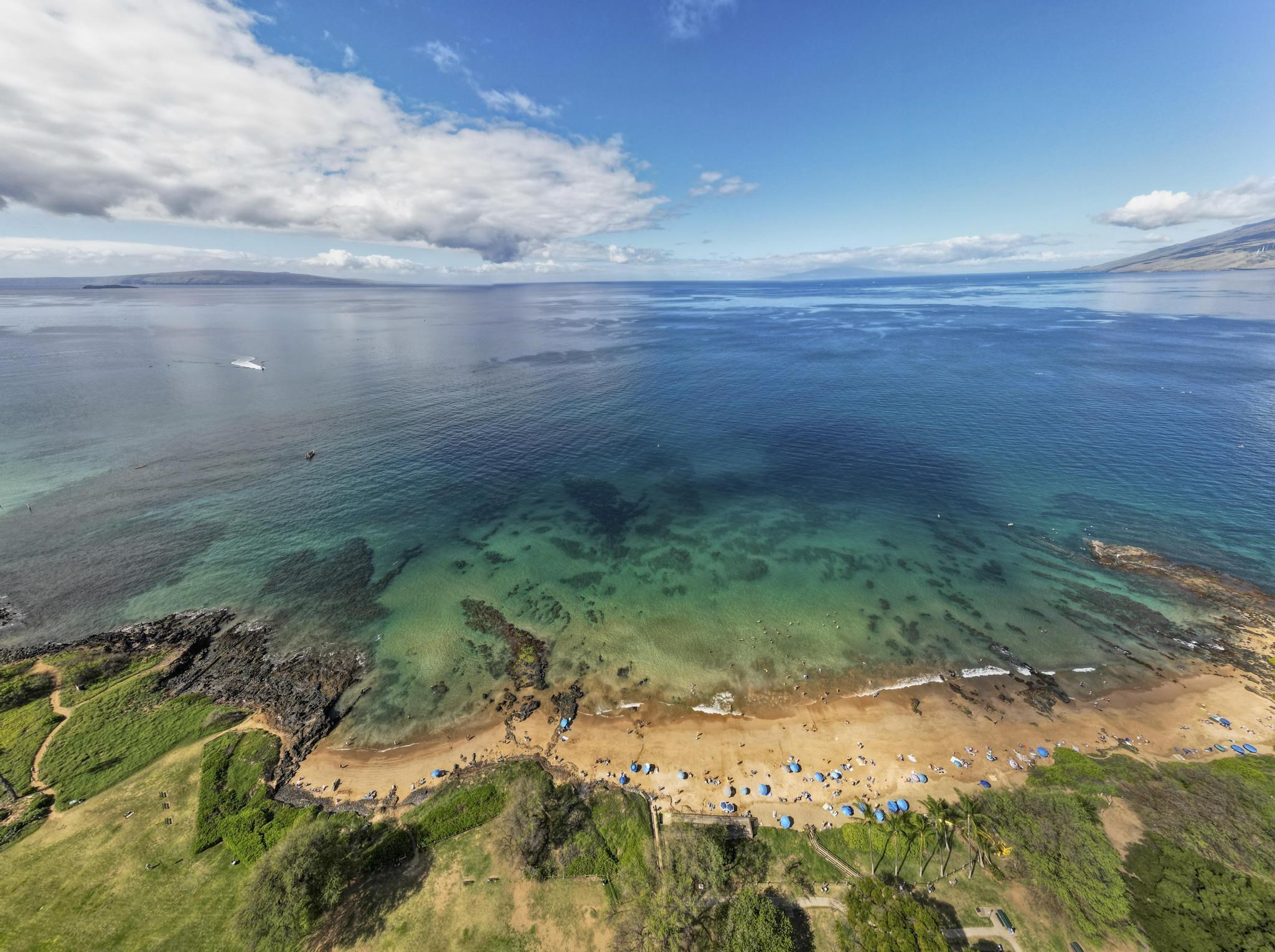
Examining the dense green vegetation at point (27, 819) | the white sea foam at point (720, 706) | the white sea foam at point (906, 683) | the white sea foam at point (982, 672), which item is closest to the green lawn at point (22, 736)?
the dense green vegetation at point (27, 819)

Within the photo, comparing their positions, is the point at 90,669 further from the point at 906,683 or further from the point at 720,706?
the point at 906,683

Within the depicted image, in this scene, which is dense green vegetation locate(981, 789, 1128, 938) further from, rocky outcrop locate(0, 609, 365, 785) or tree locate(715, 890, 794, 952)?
rocky outcrop locate(0, 609, 365, 785)

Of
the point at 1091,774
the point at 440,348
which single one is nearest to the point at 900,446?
the point at 1091,774

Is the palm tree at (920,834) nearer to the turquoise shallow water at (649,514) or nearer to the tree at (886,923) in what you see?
the tree at (886,923)

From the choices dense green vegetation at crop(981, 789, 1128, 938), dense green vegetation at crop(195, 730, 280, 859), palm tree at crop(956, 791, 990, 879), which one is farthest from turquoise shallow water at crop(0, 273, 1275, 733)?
palm tree at crop(956, 791, 990, 879)

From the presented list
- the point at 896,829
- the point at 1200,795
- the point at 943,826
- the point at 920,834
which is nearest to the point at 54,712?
the point at 896,829

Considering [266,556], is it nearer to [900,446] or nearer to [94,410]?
[94,410]
